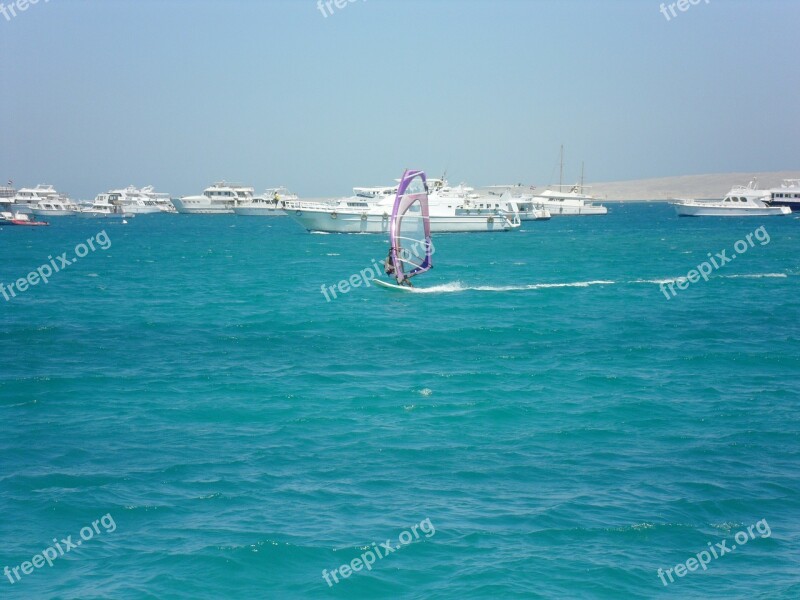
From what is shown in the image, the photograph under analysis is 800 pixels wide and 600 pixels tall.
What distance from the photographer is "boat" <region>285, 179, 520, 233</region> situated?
10525cm

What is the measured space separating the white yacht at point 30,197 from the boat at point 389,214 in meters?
89.2

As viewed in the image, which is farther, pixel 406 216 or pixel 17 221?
pixel 17 221

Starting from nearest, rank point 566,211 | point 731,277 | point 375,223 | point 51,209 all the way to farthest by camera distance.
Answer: point 731,277 < point 375,223 < point 51,209 < point 566,211

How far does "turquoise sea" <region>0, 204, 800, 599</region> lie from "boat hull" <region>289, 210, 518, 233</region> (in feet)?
202

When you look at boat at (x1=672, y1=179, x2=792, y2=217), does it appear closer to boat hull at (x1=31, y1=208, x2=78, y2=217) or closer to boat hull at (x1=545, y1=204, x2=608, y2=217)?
boat hull at (x1=545, y1=204, x2=608, y2=217)

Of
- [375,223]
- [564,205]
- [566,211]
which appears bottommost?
[375,223]

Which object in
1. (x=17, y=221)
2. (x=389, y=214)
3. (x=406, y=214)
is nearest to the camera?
(x=406, y=214)

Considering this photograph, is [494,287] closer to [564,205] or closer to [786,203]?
[786,203]

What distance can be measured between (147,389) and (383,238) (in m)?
79.3

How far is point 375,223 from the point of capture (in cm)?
10631

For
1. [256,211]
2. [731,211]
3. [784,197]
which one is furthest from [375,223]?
[256,211]

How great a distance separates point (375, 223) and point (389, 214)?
7.75 ft

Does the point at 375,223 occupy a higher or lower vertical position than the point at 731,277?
higher

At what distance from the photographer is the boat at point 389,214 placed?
10525 cm
